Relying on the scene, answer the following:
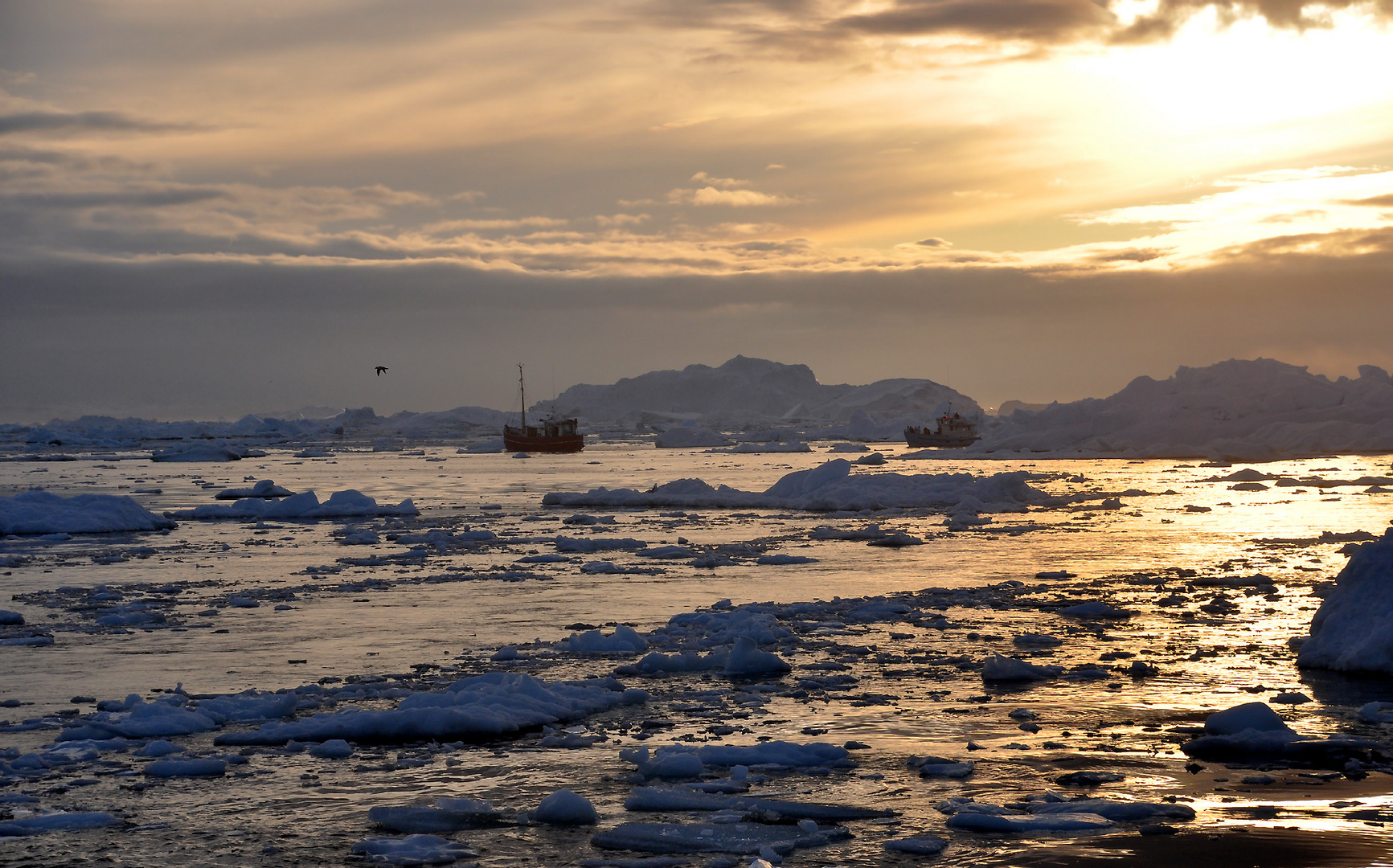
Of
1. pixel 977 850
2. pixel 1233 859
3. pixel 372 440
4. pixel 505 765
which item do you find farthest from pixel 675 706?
pixel 372 440

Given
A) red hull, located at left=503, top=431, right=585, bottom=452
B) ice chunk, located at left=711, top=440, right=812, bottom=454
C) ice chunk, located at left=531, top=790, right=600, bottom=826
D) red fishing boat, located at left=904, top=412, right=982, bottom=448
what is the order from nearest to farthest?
ice chunk, located at left=531, top=790, right=600, bottom=826 → ice chunk, located at left=711, top=440, right=812, bottom=454 → red fishing boat, located at left=904, top=412, right=982, bottom=448 → red hull, located at left=503, top=431, right=585, bottom=452

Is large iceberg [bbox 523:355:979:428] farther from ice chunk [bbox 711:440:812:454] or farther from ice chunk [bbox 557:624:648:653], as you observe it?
ice chunk [bbox 557:624:648:653]

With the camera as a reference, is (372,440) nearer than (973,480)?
No

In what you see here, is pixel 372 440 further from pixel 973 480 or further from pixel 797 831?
pixel 797 831

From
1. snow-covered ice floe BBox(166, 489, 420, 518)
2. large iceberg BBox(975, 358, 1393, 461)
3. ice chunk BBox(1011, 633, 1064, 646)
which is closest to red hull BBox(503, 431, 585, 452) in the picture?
large iceberg BBox(975, 358, 1393, 461)

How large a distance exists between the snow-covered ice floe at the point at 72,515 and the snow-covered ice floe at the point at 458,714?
21177 millimetres

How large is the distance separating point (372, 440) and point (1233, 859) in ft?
346

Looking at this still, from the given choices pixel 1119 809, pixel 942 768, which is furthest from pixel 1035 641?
pixel 1119 809

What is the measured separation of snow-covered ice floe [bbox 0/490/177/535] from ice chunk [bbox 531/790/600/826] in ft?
80.2

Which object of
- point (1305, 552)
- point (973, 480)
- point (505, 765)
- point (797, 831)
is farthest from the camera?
point (973, 480)

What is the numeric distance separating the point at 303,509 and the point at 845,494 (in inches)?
588

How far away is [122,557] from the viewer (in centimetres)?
2339

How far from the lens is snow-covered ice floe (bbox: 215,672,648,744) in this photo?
386 inches

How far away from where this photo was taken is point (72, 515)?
28.8 meters
